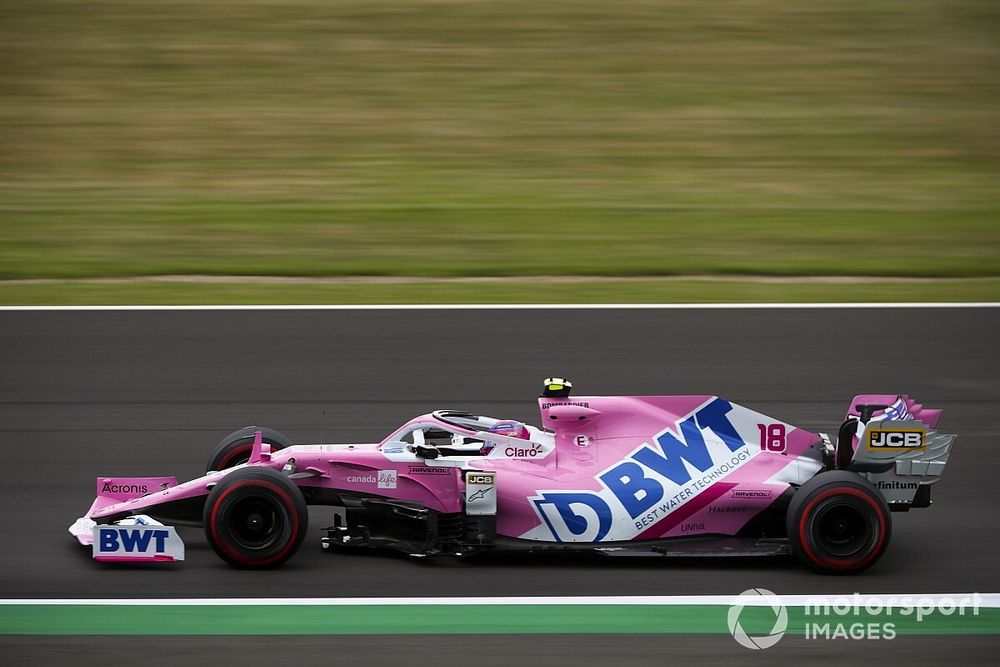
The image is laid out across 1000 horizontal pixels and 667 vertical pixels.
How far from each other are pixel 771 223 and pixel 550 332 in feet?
17.4

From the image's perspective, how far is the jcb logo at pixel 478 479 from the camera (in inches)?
291

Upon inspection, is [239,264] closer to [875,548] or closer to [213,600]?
[213,600]

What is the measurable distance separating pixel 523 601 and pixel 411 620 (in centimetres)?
65

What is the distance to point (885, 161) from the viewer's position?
18906mm

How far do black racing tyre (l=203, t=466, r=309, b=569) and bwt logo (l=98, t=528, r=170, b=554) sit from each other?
0.32m

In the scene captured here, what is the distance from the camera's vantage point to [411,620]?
6797mm

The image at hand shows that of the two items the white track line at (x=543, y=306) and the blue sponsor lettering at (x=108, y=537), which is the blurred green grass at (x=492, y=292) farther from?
the blue sponsor lettering at (x=108, y=537)

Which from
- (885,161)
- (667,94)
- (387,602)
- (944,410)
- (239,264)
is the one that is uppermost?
(667,94)

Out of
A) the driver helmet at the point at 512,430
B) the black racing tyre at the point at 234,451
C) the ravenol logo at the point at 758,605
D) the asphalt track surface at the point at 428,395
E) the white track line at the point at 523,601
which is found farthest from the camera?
the black racing tyre at the point at 234,451

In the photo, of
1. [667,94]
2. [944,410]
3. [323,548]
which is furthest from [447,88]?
[323,548]

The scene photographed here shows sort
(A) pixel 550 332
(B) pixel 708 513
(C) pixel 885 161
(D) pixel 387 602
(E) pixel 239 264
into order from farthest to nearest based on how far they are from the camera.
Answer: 1. (C) pixel 885 161
2. (E) pixel 239 264
3. (A) pixel 550 332
4. (B) pixel 708 513
5. (D) pixel 387 602

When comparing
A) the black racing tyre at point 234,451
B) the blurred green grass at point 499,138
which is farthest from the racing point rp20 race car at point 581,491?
the blurred green grass at point 499,138

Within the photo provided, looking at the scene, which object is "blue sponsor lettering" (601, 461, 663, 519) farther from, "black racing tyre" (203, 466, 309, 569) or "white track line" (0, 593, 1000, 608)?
"black racing tyre" (203, 466, 309, 569)

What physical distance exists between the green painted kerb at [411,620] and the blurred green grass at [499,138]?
771 centimetres
